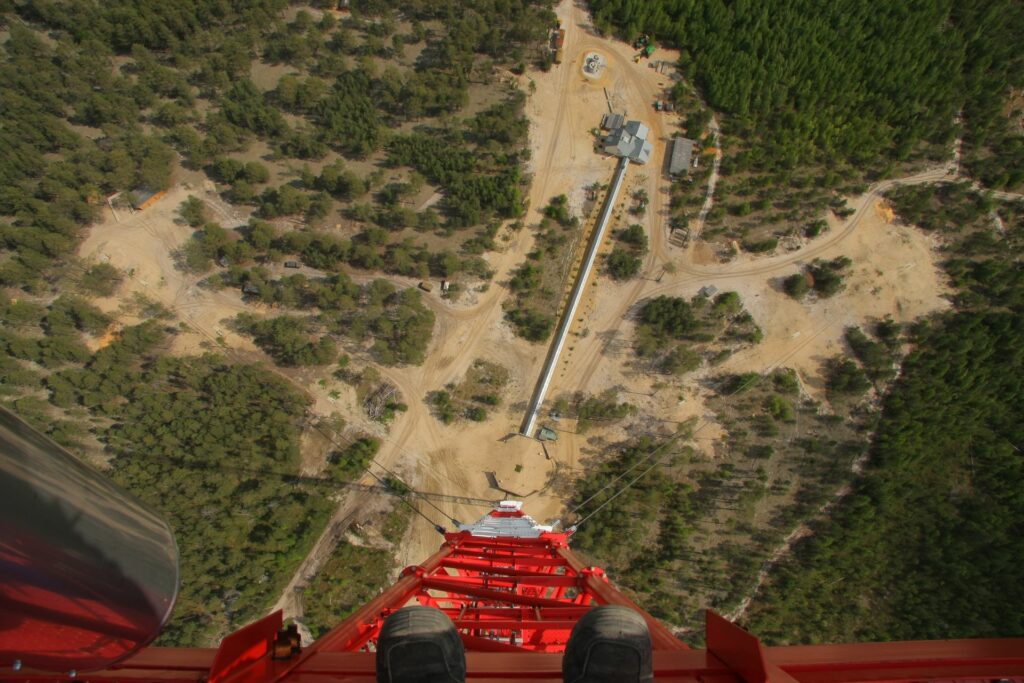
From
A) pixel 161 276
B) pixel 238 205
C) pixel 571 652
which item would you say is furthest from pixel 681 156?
pixel 161 276

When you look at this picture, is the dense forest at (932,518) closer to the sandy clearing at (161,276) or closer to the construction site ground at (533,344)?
the construction site ground at (533,344)

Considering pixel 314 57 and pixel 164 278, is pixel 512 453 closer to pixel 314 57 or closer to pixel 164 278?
pixel 164 278

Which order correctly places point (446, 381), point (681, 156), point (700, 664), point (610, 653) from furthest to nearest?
point (681, 156), point (446, 381), point (700, 664), point (610, 653)

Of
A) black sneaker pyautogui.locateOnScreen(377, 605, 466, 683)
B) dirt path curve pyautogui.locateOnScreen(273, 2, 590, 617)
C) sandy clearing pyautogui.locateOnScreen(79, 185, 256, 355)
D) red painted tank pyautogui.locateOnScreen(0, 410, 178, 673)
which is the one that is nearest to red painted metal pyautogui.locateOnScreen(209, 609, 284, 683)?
red painted tank pyautogui.locateOnScreen(0, 410, 178, 673)

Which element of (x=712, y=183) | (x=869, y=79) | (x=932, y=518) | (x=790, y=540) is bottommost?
(x=790, y=540)

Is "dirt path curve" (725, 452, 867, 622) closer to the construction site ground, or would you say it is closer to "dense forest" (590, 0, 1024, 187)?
the construction site ground

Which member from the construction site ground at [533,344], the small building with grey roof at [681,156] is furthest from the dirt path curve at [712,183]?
the small building with grey roof at [681,156]

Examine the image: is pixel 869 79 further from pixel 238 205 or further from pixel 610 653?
pixel 238 205
